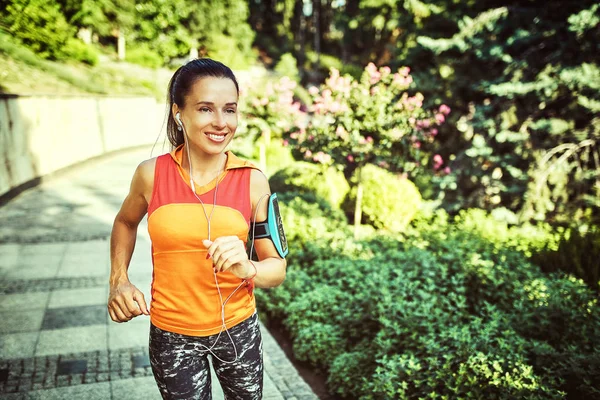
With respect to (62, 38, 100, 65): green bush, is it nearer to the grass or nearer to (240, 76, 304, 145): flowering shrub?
the grass

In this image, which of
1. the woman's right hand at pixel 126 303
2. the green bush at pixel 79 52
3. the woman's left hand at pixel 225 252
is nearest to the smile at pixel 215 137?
the woman's left hand at pixel 225 252

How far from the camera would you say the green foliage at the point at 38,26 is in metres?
10.4

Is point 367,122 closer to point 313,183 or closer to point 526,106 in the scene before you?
point 313,183

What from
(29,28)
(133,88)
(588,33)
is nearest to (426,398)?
(588,33)

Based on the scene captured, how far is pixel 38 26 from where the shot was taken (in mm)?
12148

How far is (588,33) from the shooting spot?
25.2 ft

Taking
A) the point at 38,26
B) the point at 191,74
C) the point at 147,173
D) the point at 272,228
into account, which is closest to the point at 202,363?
the point at 272,228

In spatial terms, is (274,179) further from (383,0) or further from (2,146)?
(383,0)

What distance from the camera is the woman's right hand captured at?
1.61 meters

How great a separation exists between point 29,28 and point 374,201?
10.7 m

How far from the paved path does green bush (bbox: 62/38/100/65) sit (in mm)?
10913

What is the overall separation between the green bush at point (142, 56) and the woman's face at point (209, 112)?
92.9ft

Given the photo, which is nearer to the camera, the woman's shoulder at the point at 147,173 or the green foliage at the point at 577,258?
the woman's shoulder at the point at 147,173

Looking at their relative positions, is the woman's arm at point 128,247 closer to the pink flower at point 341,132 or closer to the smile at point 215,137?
the smile at point 215,137
